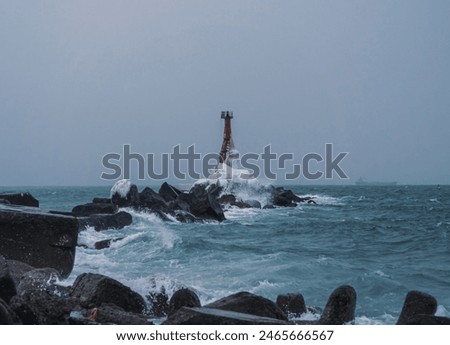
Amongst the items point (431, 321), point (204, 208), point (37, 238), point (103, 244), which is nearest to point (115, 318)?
point (431, 321)

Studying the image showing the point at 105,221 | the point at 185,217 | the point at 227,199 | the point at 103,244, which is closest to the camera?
the point at 103,244

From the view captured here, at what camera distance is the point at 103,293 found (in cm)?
625

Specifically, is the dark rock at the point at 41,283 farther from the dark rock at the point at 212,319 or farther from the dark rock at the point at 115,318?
the dark rock at the point at 212,319

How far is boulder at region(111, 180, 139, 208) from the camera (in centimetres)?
2311

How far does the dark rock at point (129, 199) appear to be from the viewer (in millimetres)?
22817

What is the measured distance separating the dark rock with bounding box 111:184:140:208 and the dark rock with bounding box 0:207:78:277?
14.2 metres

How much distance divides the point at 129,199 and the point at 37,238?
14771 mm

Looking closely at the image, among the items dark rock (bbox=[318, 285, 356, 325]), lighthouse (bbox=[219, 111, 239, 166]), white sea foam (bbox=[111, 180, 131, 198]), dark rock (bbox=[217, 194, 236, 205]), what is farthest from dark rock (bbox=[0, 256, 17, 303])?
lighthouse (bbox=[219, 111, 239, 166])

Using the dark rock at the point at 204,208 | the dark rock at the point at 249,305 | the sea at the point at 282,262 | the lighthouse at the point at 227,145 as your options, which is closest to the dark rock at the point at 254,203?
the lighthouse at the point at 227,145

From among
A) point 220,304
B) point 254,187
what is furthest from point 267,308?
point 254,187


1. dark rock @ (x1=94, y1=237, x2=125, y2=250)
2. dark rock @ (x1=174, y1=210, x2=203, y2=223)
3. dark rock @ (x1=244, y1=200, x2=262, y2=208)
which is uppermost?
dark rock @ (x1=94, y1=237, x2=125, y2=250)

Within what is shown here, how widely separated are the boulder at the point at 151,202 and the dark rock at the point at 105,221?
4638mm

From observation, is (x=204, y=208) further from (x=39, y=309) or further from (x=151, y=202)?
(x=39, y=309)

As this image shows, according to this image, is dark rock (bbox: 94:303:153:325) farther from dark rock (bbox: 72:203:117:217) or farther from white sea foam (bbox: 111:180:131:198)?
white sea foam (bbox: 111:180:131:198)
